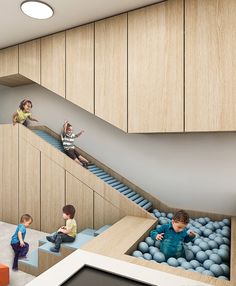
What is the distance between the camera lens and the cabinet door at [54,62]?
11.5ft

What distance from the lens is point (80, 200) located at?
323cm

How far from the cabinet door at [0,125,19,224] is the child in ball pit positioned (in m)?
2.54

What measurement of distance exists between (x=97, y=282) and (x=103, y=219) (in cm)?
171

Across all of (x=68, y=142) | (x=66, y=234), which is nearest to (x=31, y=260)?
(x=66, y=234)

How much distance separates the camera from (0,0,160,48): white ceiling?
9.23ft

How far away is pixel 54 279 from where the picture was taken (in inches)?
54.6

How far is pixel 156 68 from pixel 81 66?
1.15 m

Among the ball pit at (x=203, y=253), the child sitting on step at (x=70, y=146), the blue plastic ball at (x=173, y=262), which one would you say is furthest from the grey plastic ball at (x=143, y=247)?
the child sitting on step at (x=70, y=146)

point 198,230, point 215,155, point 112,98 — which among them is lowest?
point 198,230

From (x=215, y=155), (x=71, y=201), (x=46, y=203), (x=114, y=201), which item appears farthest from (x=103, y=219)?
(x=215, y=155)

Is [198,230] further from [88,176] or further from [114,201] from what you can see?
[88,176]

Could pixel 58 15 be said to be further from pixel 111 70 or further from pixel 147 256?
pixel 147 256

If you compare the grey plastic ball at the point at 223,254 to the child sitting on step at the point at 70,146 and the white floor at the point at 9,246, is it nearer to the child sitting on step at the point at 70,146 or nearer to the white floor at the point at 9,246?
the white floor at the point at 9,246

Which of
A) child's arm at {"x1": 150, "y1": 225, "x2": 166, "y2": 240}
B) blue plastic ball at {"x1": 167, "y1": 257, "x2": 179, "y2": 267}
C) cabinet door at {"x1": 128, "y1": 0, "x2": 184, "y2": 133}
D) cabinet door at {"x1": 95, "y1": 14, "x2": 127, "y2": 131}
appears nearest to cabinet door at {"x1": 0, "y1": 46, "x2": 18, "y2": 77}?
cabinet door at {"x1": 95, "y1": 14, "x2": 127, "y2": 131}
